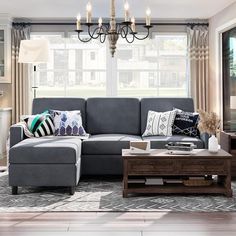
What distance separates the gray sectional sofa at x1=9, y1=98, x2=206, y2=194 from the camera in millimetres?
4074

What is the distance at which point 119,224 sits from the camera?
316 cm

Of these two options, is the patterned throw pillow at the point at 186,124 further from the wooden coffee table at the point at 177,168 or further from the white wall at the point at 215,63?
the white wall at the point at 215,63

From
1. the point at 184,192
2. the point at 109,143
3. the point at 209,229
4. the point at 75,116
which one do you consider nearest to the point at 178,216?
the point at 209,229

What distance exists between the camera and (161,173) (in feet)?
13.4

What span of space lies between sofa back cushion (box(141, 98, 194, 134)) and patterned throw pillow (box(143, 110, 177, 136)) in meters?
0.20

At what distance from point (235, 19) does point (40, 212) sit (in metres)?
4.33

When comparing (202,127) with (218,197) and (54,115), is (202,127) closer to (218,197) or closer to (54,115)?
(218,197)

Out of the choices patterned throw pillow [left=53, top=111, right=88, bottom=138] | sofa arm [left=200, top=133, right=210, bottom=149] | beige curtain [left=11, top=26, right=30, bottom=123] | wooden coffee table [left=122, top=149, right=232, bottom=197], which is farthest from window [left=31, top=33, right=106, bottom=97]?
wooden coffee table [left=122, top=149, right=232, bottom=197]

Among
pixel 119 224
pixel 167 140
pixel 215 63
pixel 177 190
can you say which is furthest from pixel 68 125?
pixel 215 63

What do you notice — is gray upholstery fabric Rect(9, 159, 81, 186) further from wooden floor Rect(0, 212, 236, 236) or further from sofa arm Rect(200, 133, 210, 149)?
sofa arm Rect(200, 133, 210, 149)

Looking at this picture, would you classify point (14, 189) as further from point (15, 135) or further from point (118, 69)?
point (118, 69)

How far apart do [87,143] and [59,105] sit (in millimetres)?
961

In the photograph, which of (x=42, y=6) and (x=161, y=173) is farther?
(x=42, y=6)

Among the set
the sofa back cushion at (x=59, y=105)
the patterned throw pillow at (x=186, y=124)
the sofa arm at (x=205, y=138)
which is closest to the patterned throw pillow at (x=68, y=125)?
the sofa back cushion at (x=59, y=105)
